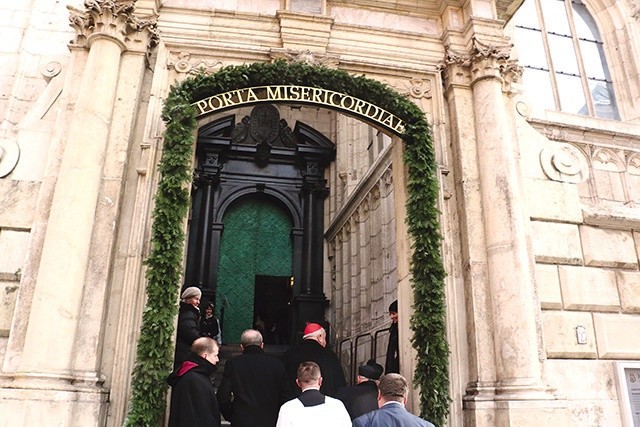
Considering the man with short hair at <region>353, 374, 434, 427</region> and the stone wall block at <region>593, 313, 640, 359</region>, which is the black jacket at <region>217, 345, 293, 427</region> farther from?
the stone wall block at <region>593, 313, 640, 359</region>

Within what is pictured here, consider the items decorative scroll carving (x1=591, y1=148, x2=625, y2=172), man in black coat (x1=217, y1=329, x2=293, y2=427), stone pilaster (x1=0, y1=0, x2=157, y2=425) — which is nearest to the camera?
man in black coat (x1=217, y1=329, x2=293, y2=427)

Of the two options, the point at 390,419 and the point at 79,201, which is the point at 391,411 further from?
the point at 79,201

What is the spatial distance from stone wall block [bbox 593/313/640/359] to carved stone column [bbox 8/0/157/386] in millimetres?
6494

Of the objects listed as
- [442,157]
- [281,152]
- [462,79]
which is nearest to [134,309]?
[442,157]

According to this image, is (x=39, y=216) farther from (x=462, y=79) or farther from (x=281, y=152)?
(x=281, y=152)

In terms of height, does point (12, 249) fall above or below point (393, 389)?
above

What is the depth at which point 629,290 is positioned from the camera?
7.73 meters

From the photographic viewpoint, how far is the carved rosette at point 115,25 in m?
7.00

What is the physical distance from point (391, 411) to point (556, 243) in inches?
193

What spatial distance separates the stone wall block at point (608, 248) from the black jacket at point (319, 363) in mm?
4241

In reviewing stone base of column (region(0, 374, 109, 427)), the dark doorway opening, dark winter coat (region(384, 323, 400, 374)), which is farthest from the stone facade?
the dark doorway opening

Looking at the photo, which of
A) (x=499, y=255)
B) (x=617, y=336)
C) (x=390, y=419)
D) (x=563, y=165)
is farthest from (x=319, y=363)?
(x=563, y=165)

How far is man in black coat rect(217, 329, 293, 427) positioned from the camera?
16.6 ft

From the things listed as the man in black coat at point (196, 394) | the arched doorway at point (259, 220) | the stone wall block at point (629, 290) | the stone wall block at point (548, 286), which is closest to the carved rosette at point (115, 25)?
the man in black coat at point (196, 394)
